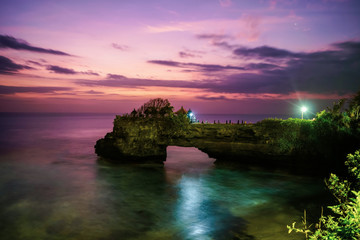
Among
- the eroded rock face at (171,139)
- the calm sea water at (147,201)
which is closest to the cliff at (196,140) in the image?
the eroded rock face at (171,139)

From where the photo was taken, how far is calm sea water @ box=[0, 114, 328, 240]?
42.2ft

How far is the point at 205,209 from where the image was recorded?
16.3 meters

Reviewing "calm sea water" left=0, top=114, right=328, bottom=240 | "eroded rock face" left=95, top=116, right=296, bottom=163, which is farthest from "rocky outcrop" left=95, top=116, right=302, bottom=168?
"calm sea water" left=0, top=114, right=328, bottom=240

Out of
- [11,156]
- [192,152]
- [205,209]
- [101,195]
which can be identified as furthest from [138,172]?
[11,156]

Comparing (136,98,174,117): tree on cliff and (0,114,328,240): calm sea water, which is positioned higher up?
(136,98,174,117): tree on cliff

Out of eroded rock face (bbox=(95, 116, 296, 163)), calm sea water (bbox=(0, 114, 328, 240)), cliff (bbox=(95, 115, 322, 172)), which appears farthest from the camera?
eroded rock face (bbox=(95, 116, 296, 163))

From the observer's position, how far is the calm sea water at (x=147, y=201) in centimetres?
1288

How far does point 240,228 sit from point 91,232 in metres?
7.07

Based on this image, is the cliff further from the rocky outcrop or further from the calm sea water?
the calm sea water

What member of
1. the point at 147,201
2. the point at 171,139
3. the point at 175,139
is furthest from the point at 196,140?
the point at 147,201

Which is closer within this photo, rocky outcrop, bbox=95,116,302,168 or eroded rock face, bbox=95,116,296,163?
rocky outcrop, bbox=95,116,302,168

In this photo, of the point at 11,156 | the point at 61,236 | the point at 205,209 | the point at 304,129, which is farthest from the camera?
the point at 11,156

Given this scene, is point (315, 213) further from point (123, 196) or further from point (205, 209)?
point (123, 196)

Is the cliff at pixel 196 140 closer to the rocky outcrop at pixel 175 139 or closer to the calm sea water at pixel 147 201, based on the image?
the rocky outcrop at pixel 175 139
